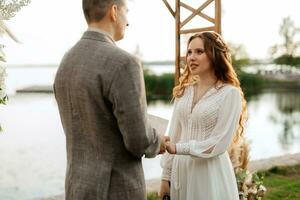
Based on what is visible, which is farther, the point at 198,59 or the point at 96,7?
the point at 198,59

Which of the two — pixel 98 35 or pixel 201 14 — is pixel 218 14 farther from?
pixel 98 35

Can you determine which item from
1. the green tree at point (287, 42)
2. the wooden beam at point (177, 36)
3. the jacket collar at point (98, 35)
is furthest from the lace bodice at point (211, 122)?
the green tree at point (287, 42)

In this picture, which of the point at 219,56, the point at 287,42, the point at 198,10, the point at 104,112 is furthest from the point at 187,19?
the point at 287,42

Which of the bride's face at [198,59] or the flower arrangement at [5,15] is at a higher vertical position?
the flower arrangement at [5,15]

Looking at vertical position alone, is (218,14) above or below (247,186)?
above

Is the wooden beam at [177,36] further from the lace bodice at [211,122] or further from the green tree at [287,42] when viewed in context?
the green tree at [287,42]

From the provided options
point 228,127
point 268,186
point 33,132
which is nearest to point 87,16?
point 228,127

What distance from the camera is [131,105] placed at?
1.42 metres

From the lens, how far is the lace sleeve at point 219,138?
76.9 inches

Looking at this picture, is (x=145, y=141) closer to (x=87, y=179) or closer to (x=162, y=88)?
(x=87, y=179)

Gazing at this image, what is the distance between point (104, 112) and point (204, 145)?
663 mm

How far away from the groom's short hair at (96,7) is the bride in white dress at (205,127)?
689mm

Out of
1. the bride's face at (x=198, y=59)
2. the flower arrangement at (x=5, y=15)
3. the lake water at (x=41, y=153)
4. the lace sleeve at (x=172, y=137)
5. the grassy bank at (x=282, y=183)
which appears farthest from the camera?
the lake water at (x=41, y=153)

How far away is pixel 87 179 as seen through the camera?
4.97 ft
